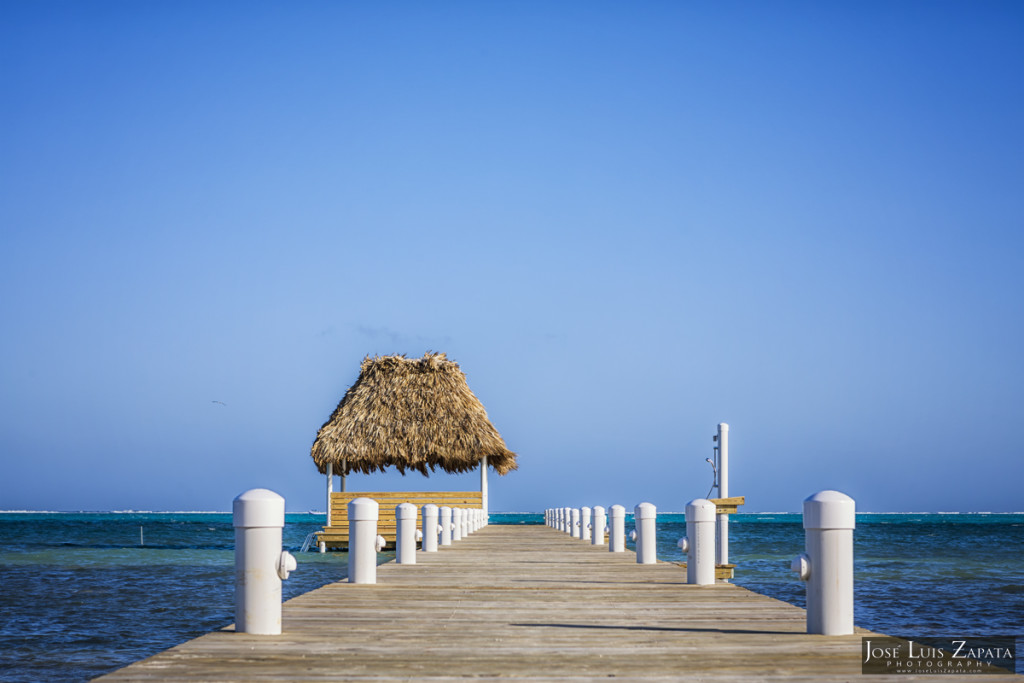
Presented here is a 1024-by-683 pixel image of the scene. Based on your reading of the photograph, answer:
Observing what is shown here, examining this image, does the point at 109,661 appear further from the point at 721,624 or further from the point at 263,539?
the point at 721,624

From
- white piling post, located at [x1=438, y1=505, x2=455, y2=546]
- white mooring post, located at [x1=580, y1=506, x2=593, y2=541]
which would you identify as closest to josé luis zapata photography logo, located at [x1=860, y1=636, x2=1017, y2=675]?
white piling post, located at [x1=438, y1=505, x2=455, y2=546]

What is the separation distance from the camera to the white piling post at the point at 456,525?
2280 centimetres

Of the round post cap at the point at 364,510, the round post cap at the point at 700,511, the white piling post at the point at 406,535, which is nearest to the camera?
the round post cap at the point at 700,511

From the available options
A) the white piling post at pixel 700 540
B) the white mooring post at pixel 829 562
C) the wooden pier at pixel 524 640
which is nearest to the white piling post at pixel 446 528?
the wooden pier at pixel 524 640

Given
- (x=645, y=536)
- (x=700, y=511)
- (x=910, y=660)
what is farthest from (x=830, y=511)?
(x=645, y=536)

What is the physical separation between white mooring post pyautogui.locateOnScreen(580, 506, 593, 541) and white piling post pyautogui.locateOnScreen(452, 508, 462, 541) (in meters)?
2.82

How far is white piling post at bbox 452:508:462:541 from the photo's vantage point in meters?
22.8

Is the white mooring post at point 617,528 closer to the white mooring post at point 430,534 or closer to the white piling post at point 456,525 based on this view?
the white mooring post at point 430,534

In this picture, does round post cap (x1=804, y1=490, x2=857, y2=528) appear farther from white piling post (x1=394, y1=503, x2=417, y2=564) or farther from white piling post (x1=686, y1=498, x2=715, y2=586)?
white piling post (x1=394, y1=503, x2=417, y2=564)

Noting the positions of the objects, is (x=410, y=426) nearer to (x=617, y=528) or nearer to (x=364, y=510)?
(x=617, y=528)

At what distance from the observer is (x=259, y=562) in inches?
263

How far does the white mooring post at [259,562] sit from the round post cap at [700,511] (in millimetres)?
4702

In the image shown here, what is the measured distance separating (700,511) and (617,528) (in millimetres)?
6411

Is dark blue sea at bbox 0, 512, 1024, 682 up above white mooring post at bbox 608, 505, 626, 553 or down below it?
below
